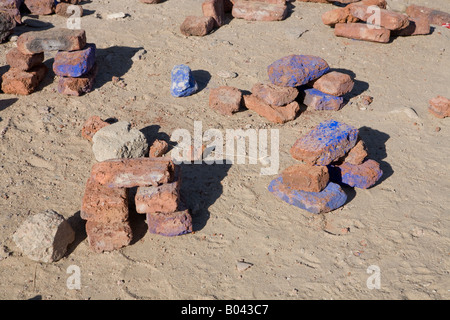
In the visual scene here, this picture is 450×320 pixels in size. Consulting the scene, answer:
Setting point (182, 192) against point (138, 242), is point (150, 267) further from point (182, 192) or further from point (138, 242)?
point (182, 192)

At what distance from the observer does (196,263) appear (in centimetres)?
455

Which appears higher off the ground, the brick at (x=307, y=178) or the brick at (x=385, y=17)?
the brick at (x=385, y=17)

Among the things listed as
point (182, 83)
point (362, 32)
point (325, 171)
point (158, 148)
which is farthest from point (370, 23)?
point (158, 148)

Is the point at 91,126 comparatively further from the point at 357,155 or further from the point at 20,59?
the point at 357,155

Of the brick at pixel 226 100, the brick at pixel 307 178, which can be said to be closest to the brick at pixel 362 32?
the brick at pixel 226 100

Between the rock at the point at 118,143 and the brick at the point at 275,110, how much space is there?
1676mm

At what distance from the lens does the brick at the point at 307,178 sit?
5.01 m

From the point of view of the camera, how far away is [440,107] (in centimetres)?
666

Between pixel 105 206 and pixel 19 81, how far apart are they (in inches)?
124

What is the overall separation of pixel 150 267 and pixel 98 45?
467 centimetres

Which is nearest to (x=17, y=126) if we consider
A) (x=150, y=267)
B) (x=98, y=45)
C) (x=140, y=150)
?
(x=140, y=150)

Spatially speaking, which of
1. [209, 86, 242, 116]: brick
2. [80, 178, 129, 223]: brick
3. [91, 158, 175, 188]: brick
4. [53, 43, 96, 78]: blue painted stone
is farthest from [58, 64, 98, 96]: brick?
[80, 178, 129, 223]: brick

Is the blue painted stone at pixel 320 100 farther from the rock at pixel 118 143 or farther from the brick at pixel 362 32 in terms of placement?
the rock at pixel 118 143

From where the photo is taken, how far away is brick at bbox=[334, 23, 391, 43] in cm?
805
